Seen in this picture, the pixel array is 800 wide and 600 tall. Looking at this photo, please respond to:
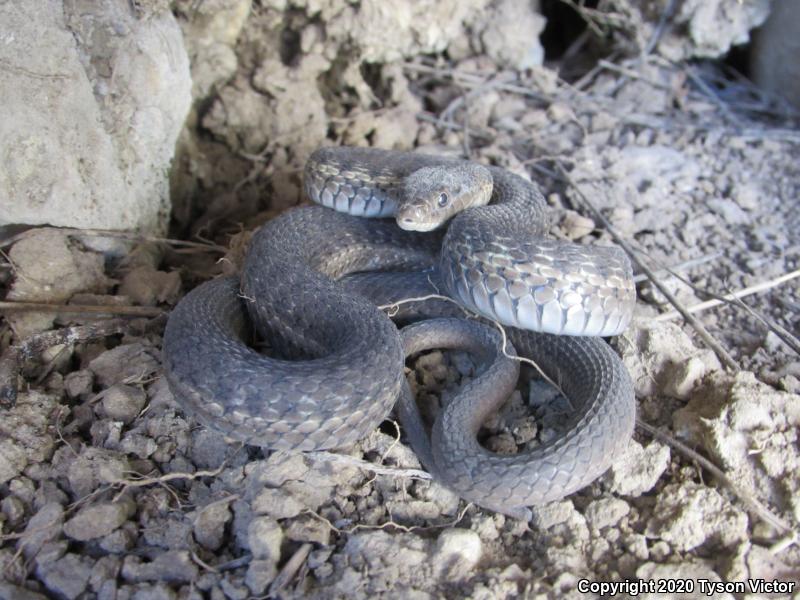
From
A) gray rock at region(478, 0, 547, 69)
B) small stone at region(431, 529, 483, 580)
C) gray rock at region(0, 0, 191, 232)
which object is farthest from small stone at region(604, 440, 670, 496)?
gray rock at region(478, 0, 547, 69)

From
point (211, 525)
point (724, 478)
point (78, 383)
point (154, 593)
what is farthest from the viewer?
point (78, 383)

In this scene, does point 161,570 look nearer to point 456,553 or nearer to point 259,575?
point 259,575

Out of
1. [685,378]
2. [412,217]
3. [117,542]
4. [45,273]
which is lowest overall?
[117,542]

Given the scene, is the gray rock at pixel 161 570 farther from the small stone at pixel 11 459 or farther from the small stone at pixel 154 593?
the small stone at pixel 11 459

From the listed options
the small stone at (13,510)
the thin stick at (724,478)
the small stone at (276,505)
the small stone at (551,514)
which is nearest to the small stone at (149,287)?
the small stone at (13,510)

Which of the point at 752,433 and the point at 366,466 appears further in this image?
the point at 752,433

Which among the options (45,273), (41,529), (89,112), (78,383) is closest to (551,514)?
(41,529)

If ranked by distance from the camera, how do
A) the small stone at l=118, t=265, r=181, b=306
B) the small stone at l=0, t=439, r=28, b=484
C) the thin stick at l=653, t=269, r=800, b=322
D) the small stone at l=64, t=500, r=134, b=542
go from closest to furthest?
1. the small stone at l=64, t=500, r=134, b=542
2. the small stone at l=0, t=439, r=28, b=484
3. the small stone at l=118, t=265, r=181, b=306
4. the thin stick at l=653, t=269, r=800, b=322

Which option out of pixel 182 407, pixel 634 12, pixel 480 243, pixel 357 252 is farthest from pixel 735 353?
pixel 634 12

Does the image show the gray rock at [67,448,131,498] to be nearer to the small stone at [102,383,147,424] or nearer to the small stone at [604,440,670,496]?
the small stone at [102,383,147,424]
